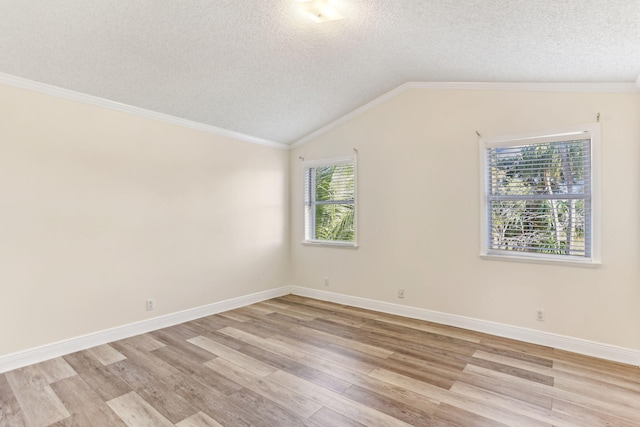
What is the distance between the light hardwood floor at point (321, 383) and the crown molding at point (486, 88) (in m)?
2.42

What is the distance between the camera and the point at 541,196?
3.22 metres

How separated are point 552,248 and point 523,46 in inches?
75.8

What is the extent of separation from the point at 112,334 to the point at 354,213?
313cm

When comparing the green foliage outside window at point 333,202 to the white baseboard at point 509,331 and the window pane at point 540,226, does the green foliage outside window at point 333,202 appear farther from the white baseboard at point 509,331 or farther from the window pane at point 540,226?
the window pane at point 540,226

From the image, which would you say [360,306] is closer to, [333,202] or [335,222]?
[335,222]

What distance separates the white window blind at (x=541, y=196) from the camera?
10.00ft

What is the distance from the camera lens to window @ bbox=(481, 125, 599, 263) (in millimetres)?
3023

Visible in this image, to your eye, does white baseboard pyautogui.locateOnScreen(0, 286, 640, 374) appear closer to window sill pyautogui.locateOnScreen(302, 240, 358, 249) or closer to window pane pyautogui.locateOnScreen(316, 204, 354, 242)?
window sill pyautogui.locateOnScreen(302, 240, 358, 249)

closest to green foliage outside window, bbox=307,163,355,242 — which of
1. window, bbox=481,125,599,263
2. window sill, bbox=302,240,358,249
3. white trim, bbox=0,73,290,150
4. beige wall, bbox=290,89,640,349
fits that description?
window sill, bbox=302,240,358,249

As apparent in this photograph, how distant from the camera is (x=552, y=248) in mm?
3205

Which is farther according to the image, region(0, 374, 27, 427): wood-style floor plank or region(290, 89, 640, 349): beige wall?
region(290, 89, 640, 349): beige wall

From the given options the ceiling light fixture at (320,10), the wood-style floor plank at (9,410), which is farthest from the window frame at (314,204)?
the wood-style floor plank at (9,410)

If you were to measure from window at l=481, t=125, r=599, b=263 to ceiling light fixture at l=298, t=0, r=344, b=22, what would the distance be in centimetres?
211

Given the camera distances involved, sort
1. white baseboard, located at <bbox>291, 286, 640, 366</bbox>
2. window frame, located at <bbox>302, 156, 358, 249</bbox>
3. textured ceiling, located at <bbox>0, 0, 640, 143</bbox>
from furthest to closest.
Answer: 1. window frame, located at <bbox>302, 156, 358, 249</bbox>
2. white baseboard, located at <bbox>291, 286, 640, 366</bbox>
3. textured ceiling, located at <bbox>0, 0, 640, 143</bbox>
